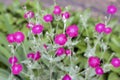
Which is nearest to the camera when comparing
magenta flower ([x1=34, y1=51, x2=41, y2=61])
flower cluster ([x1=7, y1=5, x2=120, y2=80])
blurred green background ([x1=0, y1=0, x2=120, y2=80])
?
flower cluster ([x1=7, y1=5, x2=120, y2=80])

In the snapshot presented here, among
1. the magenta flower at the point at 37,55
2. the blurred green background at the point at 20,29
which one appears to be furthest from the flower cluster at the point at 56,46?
the blurred green background at the point at 20,29

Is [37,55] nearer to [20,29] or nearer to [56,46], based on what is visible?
[56,46]

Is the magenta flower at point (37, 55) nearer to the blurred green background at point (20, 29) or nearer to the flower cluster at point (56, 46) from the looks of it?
the flower cluster at point (56, 46)

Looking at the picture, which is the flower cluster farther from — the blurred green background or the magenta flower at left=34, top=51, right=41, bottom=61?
the blurred green background

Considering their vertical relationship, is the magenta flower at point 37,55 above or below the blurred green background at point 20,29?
below

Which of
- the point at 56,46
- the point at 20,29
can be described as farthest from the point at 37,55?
the point at 20,29

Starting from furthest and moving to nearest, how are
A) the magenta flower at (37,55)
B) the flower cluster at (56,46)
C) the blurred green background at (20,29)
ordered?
the blurred green background at (20,29)
the magenta flower at (37,55)
the flower cluster at (56,46)

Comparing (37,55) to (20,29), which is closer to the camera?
(37,55)

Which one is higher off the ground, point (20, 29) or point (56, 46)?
point (20, 29)

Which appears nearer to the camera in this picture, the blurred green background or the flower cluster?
the flower cluster

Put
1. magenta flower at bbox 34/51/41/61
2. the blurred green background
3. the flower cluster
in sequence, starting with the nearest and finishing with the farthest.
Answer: the flower cluster → magenta flower at bbox 34/51/41/61 → the blurred green background

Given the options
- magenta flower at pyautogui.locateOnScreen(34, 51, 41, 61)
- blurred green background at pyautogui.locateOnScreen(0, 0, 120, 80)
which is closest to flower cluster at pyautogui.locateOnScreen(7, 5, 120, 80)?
magenta flower at pyautogui.locateOnScreen(34, 51, 41, 61)
